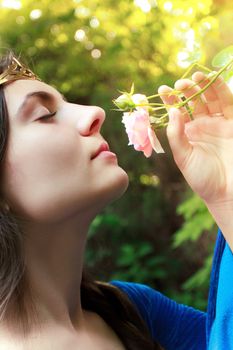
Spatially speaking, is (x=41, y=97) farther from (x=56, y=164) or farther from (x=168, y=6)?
(x=168, y=6)

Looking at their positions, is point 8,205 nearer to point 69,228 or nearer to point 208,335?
point 69,228

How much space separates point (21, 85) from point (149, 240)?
285 cm

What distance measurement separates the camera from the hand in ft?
2.93

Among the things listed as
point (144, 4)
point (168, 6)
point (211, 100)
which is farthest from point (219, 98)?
point (144, 4)

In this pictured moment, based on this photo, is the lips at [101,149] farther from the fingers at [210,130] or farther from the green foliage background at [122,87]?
the green foliage background at [122,87]

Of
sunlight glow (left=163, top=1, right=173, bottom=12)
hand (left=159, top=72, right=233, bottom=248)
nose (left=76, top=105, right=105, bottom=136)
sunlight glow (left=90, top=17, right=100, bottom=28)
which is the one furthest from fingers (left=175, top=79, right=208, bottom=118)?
sunlight glow (left=90, top=17, right=100, bottom=28)

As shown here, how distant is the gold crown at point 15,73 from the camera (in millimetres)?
992

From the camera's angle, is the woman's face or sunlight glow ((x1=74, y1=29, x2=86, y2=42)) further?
sunlight glow ((x1=74, y1=29, x2=86, y2=42))

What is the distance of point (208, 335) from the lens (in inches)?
40.3

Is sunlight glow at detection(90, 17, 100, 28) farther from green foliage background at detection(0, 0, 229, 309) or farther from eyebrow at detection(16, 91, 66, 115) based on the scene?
eyebrow at detection(16, 91, 66, 115)

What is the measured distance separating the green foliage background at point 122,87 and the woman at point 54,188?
7.78ft

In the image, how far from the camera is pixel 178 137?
2.93 feet

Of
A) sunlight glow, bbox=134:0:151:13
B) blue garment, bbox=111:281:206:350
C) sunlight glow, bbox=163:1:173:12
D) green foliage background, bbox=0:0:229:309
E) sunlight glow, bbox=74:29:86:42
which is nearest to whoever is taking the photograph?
blue garment, bbox=111:281:206:350

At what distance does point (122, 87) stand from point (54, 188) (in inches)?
114
